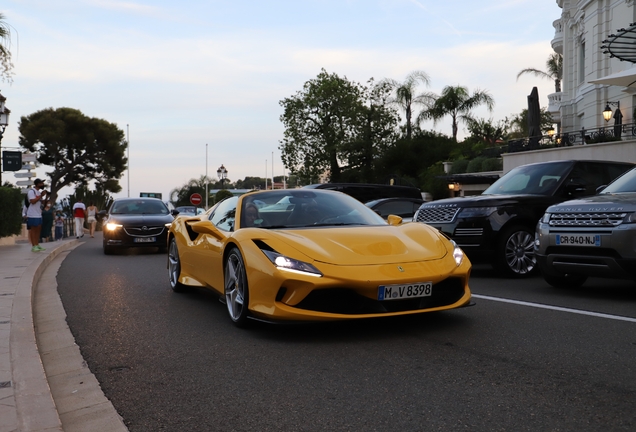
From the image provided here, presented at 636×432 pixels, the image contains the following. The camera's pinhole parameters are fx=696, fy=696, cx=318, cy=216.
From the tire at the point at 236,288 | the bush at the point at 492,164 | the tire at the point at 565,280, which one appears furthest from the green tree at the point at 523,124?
the tire at the point at 236,288

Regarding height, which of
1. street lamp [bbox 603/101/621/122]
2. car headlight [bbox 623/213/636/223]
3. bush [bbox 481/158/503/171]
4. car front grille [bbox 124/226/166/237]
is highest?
street lamp [bbox 603/101/621/122]

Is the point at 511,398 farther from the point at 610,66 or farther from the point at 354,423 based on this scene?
the point at 610,66

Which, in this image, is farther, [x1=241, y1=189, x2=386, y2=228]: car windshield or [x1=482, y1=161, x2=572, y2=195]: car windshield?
[x1=482, y1=161, x2=572, y2=195]: car windshield

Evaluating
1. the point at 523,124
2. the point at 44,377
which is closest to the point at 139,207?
the point at 44,377

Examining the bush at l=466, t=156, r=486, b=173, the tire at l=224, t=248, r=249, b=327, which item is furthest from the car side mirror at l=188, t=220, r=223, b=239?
the bush at l=466, t=156, r=486, b=173

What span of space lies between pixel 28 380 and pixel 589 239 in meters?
5.60

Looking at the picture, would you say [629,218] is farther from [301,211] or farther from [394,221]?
[301,211]

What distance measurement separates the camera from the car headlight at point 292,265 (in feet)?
17.2

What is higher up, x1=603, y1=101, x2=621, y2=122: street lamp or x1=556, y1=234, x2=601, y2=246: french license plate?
x1=603, y1=101, x2=621, y2=122: street lamp

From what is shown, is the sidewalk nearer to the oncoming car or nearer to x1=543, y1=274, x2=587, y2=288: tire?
x1=543, y1=274, x2=587, y2=288: tire

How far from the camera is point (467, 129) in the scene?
53938mm

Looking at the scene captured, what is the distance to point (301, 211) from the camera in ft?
22.0

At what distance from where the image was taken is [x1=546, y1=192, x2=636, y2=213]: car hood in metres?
7.18

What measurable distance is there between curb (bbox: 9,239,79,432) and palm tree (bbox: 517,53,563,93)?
49.5 m
